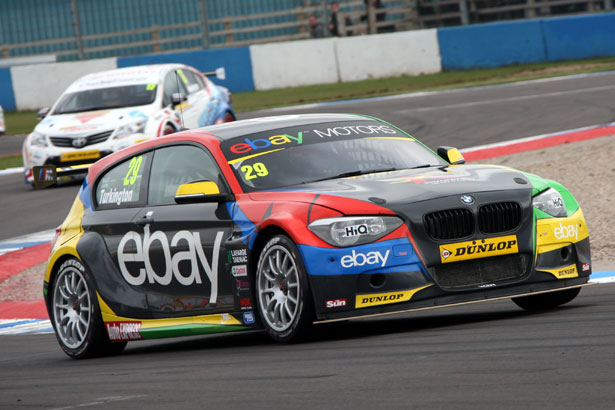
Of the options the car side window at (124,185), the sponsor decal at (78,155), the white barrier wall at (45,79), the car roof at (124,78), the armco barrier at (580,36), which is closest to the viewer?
the car side window at (124,185)

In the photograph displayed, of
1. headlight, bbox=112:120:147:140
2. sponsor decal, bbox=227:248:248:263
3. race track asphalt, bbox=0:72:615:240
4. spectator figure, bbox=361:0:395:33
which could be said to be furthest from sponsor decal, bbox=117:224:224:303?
spectator figure, bbox=361:0:395:33

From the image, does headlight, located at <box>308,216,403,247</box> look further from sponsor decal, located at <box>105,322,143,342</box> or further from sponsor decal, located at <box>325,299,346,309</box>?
sponsor decal, located at <box>105,322,143,342</box>

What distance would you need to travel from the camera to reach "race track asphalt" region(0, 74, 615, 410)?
4934 mm

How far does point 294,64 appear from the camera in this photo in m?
33.9

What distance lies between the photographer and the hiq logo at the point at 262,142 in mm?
7691

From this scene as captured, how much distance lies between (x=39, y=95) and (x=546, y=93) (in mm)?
16674

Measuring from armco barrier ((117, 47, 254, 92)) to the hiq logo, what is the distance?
2614 cm

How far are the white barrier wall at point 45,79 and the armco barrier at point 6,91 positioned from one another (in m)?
0.13

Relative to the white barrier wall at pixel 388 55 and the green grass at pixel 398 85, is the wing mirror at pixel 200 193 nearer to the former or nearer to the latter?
the green grass at pixel 398 85

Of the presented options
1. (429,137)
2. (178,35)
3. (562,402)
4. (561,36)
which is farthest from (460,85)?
(562,402)

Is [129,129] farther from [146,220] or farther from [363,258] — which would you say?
[363,258]

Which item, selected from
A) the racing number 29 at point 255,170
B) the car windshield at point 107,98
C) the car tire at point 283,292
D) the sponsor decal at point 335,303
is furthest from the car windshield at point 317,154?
the car windshield at point 107,98

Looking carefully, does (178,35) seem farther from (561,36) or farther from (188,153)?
(188,153)

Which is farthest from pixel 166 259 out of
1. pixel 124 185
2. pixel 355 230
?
pixel 355 230
